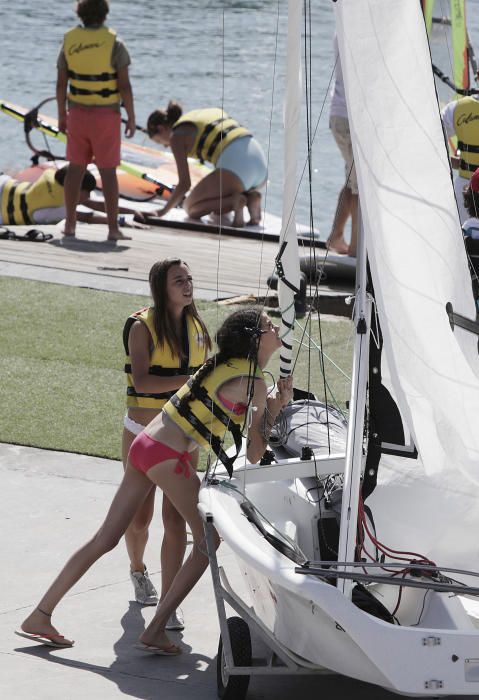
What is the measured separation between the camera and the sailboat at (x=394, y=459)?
4301mm

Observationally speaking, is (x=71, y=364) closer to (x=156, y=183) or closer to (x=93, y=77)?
(x=93, y=77)

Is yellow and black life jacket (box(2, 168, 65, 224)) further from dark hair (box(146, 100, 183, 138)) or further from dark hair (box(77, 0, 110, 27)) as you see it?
dark hair (box(77, 0, 110, 27))

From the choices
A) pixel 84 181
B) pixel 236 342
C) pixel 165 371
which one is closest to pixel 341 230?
pixel 84 181

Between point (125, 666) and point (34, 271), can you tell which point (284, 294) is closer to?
point (125, 666)

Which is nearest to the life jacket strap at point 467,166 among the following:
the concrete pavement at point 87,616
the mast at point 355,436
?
the concrete pavement at point 87,616

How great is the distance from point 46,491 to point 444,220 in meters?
2.89

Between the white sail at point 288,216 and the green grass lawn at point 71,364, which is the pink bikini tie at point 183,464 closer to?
the white sail at point 288,216

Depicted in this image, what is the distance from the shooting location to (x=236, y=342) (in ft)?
16.9

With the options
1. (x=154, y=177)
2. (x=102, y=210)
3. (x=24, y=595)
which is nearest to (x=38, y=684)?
(x=24, y=595)

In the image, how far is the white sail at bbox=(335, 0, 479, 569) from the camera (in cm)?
456

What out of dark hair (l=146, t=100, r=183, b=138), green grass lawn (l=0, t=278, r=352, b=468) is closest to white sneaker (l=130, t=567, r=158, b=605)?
green grass lawn (l=0, t=278, r=352, b=468)

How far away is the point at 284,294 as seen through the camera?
6.42m

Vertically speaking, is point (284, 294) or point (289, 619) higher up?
point (284, 294)

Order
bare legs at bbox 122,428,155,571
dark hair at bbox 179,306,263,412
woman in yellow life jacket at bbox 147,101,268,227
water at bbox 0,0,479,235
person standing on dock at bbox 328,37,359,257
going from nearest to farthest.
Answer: dark hair at bbox 179,306,263,412
bare legs at bbox 122,428,155,571
person standing on dock at bbox 328,37,359,257
woman in yellow life jacket at bbox 147,101,268,227
water at bbox 0,0,479,235
